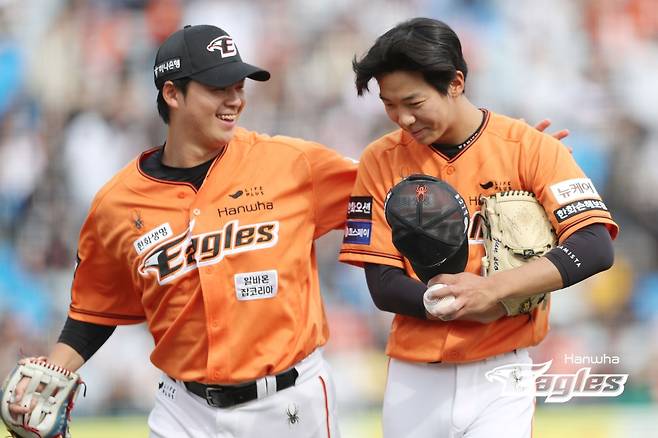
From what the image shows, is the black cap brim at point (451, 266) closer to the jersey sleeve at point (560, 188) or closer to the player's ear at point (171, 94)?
the jersey sleeve at point (560, 188)

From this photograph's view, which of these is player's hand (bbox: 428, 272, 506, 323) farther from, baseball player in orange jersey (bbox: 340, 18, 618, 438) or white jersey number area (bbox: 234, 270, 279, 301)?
white jersey number area (bbox: 234, 270, 279, 301)

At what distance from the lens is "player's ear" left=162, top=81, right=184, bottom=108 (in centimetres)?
392

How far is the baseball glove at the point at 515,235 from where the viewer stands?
3318mm

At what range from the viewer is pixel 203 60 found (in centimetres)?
384

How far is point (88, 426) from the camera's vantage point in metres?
7.26

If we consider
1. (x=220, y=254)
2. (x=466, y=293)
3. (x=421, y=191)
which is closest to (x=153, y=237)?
(x=220, y=254)

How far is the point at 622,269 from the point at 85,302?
15.4 feet

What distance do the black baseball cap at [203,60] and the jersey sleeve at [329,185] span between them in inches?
15.0

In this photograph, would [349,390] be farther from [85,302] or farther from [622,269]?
[85,302]

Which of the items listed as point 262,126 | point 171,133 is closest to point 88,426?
point 262,126

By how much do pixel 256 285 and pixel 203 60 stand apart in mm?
843

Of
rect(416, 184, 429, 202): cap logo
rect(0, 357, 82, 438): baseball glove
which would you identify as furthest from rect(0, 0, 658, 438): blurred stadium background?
rect(416, 184, 429, 202): cap logo

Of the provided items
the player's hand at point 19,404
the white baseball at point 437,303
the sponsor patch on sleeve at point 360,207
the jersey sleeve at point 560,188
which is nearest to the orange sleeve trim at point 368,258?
the sponsor patch on sleeve at point 360,207

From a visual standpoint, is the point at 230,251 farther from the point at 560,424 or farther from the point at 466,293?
the point at 560,424
